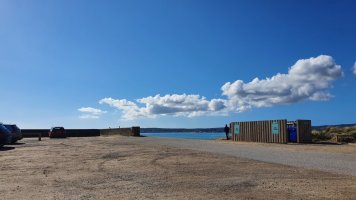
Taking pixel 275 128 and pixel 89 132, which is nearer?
pixel 275 128

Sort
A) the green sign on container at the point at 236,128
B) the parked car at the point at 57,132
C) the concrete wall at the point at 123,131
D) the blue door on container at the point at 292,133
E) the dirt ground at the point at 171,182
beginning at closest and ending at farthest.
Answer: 1. the dirt ground at the point at 171,182
2. the blue door on container at the point at 292,133
3. the green sign on container at the point at 236,128
4. the parked car at the point at 57,132
5. the concrete wall at the point at 123,131

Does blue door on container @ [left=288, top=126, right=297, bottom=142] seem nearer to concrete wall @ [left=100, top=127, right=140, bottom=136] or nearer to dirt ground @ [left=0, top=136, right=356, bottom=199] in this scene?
dirt ground @ [left=0, top=136, right=356, bottom=199]

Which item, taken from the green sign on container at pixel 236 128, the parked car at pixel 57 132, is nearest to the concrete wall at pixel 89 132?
the parked car at pixel 57 132

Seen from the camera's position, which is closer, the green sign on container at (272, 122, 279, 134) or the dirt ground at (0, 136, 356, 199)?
the dirt ground at (0, 136, 356, 199)

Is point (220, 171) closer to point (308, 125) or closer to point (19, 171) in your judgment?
point (19, 171)

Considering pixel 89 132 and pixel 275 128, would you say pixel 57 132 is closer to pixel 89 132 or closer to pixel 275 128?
pixel 89 132

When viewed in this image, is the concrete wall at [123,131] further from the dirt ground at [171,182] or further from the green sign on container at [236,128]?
the dirt ground at [171,182]

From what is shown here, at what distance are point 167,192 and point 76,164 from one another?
277 inches

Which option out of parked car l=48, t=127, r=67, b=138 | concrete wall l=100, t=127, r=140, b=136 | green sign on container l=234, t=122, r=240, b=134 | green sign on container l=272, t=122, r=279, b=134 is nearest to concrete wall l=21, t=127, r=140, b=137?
concrete wall l=100, t=127, r=140, b=136

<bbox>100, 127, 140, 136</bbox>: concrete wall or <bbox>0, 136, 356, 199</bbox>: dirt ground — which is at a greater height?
<bbox>100, 127, 140, 136</bbox>: concrete wall

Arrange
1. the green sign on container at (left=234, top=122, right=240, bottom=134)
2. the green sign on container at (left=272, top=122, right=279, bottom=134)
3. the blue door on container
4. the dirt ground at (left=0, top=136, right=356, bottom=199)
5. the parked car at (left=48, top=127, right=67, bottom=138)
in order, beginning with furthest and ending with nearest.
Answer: the parked car at (left=48, top=127, right=67, bottom=138), the green sign on container at (left=234, top=122, right=240, bottom=134), the green sign on container at (left=272, top=122, right=279, bottom=134), the blue door on container, the dirt ground at (left=0, top=136, right=356, bottom=199)

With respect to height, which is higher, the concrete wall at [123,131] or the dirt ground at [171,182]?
the concrete wall at [123,131]

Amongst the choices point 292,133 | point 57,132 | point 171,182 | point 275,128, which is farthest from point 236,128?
point 171,182

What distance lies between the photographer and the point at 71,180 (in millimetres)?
11250
